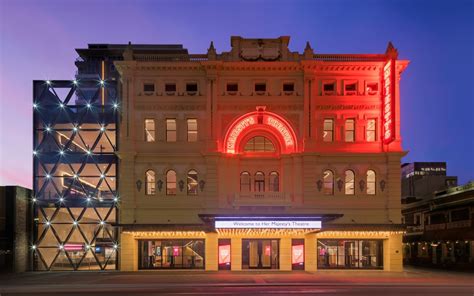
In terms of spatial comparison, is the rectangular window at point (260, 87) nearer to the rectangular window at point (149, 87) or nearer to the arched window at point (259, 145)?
the arched window at point (259, 145)

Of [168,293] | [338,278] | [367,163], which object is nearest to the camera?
[168,293]

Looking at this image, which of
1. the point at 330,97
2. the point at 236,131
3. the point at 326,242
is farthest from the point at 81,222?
the point at 330,97

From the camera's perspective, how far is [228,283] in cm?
2903

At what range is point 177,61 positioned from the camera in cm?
3919

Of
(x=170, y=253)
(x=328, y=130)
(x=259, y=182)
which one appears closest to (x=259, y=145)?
(x=259, y=182)

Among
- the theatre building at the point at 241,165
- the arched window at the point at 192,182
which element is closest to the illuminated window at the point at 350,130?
the theatre building at the point at 241,165

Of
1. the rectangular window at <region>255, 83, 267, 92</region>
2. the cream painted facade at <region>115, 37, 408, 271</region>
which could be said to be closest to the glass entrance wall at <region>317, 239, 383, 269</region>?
the cream painted facade at <region>115, 37, 408, 271</region>

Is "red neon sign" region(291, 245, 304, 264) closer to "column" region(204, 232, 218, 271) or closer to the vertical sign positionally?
"column" region(204, 232, 218, 271)

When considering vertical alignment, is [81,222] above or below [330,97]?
below

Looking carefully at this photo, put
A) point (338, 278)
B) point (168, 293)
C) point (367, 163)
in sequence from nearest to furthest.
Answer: point (168, 293) < point (338, 278) < point (367, 163)

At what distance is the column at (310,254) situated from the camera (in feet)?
124

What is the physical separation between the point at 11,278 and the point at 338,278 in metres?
24.7

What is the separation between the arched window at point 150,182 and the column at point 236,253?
27.0 feet

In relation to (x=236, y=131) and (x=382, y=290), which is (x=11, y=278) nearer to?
(x=236, y=131)
